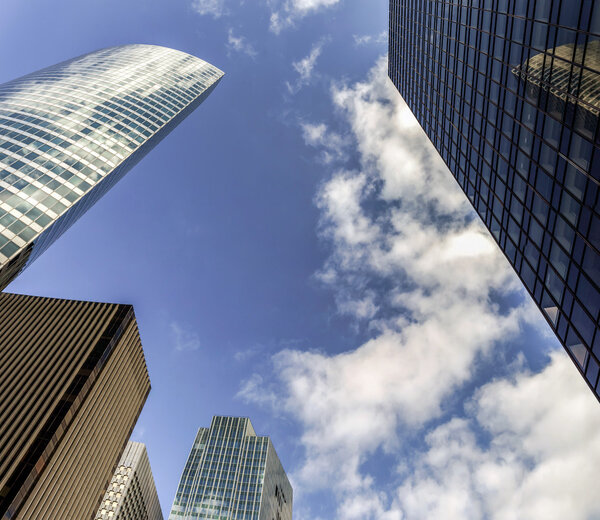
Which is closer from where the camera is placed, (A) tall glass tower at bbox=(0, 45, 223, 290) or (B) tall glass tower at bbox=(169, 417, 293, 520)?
(A) tall glass tower at bbox=(0, 45, 223, 290)

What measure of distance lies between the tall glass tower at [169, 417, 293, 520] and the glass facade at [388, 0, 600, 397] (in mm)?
112511

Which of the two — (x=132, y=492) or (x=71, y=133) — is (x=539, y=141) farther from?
(x=132, y=492)

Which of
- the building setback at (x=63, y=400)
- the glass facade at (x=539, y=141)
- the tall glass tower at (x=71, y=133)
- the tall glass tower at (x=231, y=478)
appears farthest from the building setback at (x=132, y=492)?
the glass facade at (x=539, y=141)

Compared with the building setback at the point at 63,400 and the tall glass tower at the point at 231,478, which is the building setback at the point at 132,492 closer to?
the tall glass tower at the point at 231,478

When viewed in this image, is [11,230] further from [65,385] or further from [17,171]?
[65,385]

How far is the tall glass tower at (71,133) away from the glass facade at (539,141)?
52.2 metres

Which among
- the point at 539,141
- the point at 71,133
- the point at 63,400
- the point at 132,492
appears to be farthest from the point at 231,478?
the point at 539,141

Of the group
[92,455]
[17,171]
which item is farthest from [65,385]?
[17,171]

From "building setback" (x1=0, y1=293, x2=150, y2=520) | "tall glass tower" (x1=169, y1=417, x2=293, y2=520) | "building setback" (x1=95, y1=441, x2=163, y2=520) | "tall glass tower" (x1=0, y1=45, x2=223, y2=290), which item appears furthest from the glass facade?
"tall glass tower" (x1=169, y1=417, x2=293, y2=520)

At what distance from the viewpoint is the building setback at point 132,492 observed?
100000 millimetres

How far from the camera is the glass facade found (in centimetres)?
1817

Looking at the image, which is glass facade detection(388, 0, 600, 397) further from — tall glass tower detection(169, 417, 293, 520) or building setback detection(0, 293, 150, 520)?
tall glass tower detection(169, 417, 293, 520)

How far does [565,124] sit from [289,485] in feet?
541

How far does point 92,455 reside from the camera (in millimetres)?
61250
